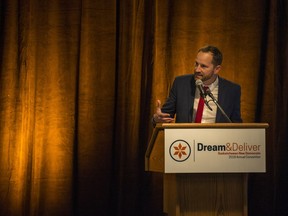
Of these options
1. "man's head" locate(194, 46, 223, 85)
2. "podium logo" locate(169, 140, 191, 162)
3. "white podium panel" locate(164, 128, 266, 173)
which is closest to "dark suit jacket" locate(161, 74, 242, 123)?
"man's head" locate(194, 46, 223, 85)

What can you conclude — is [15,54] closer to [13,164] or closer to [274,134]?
[13,164]

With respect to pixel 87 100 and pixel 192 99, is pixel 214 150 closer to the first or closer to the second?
pixel 192 99

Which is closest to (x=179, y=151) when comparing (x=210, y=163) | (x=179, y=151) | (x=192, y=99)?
(x=179, y=151)

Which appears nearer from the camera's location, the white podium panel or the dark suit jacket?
the white podium panel

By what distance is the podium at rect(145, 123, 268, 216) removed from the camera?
327 centimetres

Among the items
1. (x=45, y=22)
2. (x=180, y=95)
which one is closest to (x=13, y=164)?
(x=45, y=22)

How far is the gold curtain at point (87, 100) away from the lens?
192 inches

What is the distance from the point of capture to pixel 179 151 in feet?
10.7

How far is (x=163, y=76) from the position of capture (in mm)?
5031

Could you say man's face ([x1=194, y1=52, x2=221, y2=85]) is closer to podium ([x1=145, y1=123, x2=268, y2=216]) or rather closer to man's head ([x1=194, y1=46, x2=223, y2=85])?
man's head ([x1=194, y1=46, x2=223, y2=85])

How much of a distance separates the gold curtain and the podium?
157 cm

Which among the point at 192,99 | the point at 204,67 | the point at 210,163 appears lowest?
the point at 210,163

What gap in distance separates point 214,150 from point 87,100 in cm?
188

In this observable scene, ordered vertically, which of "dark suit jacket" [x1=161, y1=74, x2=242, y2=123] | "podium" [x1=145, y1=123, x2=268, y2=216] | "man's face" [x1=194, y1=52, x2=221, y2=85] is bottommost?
"podium" [x1=145, y1=123, x2=268, y2=216]
